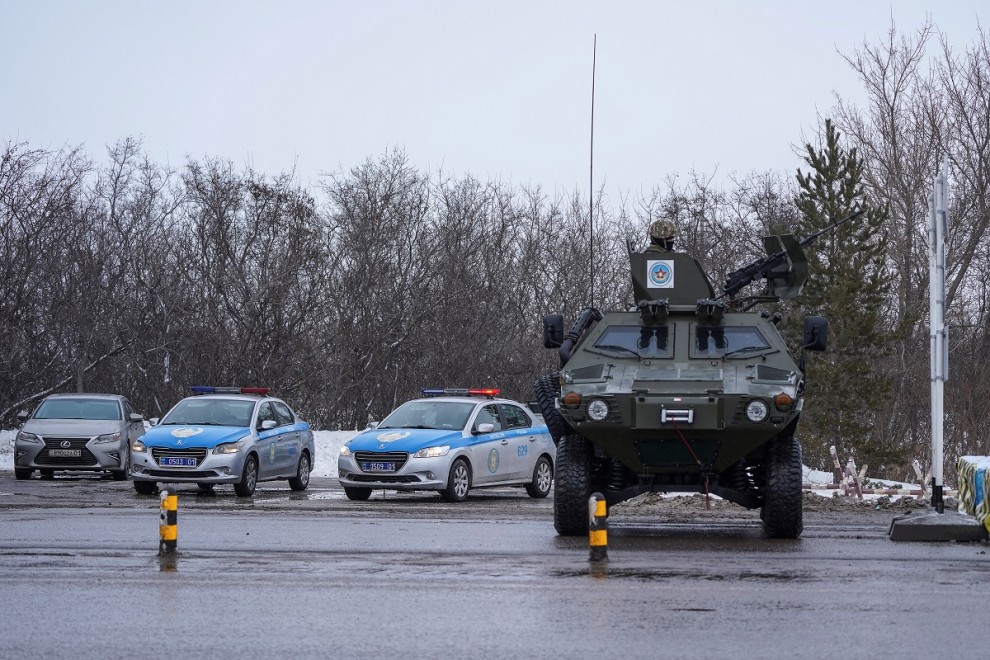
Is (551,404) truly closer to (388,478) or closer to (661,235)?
(661,235)

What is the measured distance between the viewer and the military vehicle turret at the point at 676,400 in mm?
13484

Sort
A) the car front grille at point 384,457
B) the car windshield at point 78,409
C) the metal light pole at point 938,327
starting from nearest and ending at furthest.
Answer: the metal light pole at point 938,327 → the car front grille at point 384,457 → the car windshield at point 78,409

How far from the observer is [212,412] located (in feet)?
74.9

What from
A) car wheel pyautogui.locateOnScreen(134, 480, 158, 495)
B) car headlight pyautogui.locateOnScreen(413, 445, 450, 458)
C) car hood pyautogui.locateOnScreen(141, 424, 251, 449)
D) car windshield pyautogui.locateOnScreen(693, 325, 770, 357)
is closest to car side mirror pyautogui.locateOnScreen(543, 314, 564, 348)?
car windshield pyautogui.locateOnScreen(693, 325, 770, 357)

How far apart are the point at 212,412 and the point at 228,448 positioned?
1570 mm

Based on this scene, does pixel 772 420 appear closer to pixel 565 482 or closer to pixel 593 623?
pixel 565 482

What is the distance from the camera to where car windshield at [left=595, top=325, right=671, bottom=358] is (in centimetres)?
1459

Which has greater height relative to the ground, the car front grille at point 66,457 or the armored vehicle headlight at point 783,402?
the armored vehicle headlight at point 783,402

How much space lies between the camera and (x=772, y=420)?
44.2 feet

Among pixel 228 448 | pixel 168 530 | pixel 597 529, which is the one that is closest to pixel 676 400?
pixel 597 529

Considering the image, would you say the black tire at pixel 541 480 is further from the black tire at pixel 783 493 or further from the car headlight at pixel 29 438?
the car headlight at pixel 29 438

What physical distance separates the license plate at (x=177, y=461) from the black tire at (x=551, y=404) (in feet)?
25.1

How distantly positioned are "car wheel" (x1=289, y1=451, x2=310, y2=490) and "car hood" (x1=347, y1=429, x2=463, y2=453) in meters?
3.52

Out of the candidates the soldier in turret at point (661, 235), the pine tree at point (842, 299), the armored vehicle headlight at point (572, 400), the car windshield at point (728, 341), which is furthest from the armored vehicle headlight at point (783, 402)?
the pine tree at point (842, 299)
